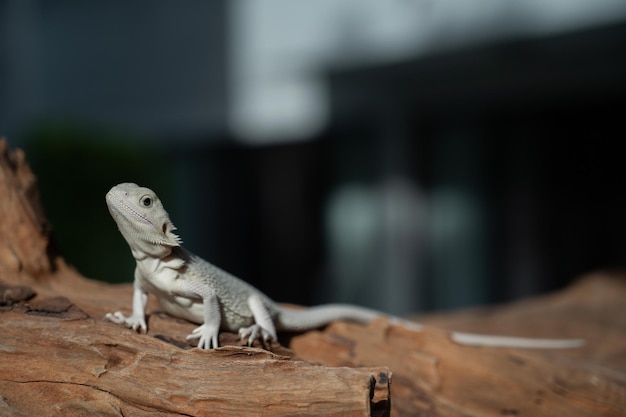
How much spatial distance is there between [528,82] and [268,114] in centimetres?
321

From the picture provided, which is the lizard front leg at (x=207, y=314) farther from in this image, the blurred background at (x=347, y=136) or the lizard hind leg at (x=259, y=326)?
the blurred background at (x=347, y=136)

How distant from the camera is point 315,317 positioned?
3311 millimetres

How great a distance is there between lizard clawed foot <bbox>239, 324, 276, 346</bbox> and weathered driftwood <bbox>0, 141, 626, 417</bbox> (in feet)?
0.16

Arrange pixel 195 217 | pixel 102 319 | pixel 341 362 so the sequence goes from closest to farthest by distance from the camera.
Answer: pixel 102 319
pixel 341 362
pixel 195 217

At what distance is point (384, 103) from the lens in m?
7.73

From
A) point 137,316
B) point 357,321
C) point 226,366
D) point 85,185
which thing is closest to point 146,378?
point 226,366

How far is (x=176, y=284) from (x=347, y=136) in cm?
565

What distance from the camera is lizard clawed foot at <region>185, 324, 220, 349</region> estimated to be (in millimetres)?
2611

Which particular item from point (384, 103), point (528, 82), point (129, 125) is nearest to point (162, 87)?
point (129, 125)

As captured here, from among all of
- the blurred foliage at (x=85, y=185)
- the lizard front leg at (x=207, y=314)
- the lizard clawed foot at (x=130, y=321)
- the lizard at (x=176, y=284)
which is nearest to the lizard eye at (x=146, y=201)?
the lizard at (x=176, y=284)

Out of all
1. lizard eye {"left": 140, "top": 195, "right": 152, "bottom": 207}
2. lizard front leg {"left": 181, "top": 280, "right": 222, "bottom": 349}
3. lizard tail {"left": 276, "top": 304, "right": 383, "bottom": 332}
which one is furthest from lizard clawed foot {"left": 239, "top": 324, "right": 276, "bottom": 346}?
lizard eye {"left": 140, "top": 195, "right": 152, "bottom": 207}

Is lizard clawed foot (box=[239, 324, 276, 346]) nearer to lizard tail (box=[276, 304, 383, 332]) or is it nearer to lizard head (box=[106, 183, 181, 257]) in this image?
lizard tail (box=[276, 304, 383, 332])

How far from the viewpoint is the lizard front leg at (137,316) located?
273cm

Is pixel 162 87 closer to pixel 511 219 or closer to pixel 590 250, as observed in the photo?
pixel 511 219
